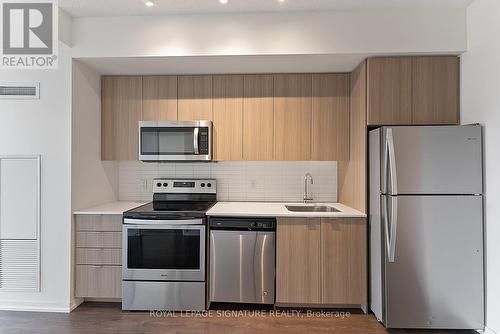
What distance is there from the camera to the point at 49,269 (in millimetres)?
2777

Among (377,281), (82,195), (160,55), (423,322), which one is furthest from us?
(82,195)

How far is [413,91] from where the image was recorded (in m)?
2.65

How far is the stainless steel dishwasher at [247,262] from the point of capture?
2.73 metres

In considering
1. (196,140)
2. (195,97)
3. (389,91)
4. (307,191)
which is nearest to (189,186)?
(196,140)

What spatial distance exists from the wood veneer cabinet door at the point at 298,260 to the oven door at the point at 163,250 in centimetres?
71

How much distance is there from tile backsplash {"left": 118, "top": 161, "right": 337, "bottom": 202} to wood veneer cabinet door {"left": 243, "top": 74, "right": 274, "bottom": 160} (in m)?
0.33

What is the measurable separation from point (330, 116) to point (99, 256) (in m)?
2.67

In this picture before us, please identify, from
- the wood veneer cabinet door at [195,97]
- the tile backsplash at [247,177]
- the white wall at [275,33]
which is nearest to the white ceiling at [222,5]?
the white wall at [275,33]

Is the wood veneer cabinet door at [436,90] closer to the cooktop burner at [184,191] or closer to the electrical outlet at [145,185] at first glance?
the cooktop burner at [184,191]

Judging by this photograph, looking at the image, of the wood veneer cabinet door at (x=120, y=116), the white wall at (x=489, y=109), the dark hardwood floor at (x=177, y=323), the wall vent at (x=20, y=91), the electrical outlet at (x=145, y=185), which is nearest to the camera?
the white wall at (x=489, y=109)

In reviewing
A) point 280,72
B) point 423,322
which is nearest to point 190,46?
point 280,72

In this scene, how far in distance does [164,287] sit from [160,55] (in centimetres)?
212

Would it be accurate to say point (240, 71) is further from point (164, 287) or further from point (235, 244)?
point (164, 287)

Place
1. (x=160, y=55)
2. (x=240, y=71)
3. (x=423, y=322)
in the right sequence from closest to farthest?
1. (x=423, y=322)
2. (x=160, y=55)
3. (x=240, y=71)
